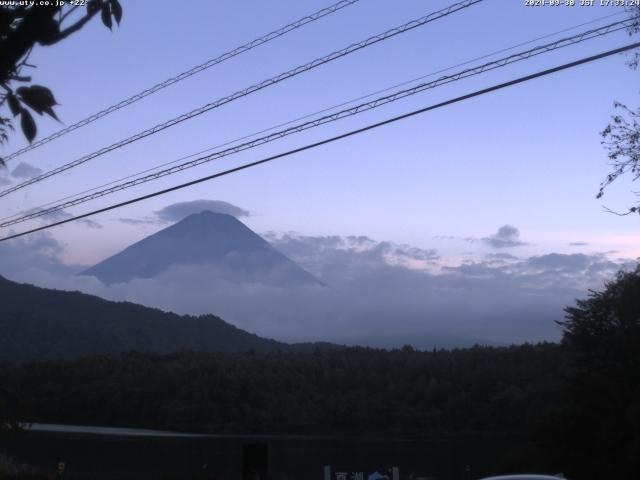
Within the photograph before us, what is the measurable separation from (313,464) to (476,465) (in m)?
5.17

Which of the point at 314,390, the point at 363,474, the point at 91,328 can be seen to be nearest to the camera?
the point at 363,474

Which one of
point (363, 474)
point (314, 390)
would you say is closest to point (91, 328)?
point (314, 390)

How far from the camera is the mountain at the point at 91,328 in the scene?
76.9 meters

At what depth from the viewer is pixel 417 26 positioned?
48.1 feet

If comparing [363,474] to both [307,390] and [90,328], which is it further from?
[90,328]

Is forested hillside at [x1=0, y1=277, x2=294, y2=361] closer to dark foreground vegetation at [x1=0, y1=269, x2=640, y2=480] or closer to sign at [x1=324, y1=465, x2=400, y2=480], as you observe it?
dark foreground vegetation at [x1=0, y1=269, x2=640, y2=480]

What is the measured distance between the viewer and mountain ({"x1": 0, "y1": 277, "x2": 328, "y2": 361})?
252 feet

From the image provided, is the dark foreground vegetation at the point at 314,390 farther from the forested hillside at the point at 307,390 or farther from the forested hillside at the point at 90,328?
the forested hillside at the point at 90,328

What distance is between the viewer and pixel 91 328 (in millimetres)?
80000

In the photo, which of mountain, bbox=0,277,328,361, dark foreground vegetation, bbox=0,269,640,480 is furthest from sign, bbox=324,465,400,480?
mountain, bbox=0,277,328,361

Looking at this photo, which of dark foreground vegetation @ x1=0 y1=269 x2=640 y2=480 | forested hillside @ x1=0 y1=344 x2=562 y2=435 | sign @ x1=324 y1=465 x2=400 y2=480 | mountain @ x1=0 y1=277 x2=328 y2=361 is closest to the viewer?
sign @ x1=324 y1=465 x2=400 y2=480

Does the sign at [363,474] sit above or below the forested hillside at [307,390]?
below

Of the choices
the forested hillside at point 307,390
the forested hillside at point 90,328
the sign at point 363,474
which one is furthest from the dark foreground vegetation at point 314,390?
the forested hillside at point 90,328

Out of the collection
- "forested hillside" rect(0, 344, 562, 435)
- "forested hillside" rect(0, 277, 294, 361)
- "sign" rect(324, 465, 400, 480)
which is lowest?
"sign" rect(324, 465, 400, 480)
